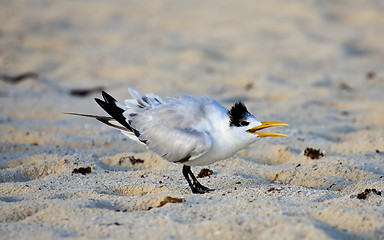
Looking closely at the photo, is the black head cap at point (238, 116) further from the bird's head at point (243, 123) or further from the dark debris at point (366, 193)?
the dark debris at point (366, 193)

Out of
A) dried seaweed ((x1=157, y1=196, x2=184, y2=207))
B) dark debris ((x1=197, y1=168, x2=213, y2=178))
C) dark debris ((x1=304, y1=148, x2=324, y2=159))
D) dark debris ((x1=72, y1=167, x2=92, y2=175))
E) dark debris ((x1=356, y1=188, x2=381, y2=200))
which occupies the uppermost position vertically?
dark debris ((x1=356, y1=188, x2=381, y2=200))

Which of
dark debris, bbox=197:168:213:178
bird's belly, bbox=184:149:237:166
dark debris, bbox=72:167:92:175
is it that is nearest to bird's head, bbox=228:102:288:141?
bird's belly, bbox=184:149:237:166

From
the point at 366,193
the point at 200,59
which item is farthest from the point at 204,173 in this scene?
the point at 200,59

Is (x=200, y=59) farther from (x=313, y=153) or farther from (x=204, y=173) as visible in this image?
(x=204, y=173)

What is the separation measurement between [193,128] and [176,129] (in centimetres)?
16

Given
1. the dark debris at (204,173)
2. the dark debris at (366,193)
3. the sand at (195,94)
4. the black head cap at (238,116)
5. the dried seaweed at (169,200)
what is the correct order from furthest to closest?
1. the dark debris at (204,173)
2. the black head cap at (238,116)
3. the dark debris at (366,193)
4. the dried seaweed at (169,200)
5. the sand at (195,94)

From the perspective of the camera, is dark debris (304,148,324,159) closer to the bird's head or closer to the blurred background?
the blurred background

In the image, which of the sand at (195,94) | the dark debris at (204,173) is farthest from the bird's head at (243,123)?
the dark debris at (204,173)

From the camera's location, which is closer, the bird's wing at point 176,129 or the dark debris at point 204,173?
the bird's wing at point 176,129

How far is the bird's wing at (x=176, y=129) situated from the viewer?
4344mm

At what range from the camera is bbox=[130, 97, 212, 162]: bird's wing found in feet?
14.3

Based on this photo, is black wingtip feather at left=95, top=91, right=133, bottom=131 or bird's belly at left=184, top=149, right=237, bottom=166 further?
black wingtip feather at left=95, top=91, right=133, bottom=131

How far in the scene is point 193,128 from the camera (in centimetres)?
445

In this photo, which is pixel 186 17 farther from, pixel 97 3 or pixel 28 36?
pixel 28 36
